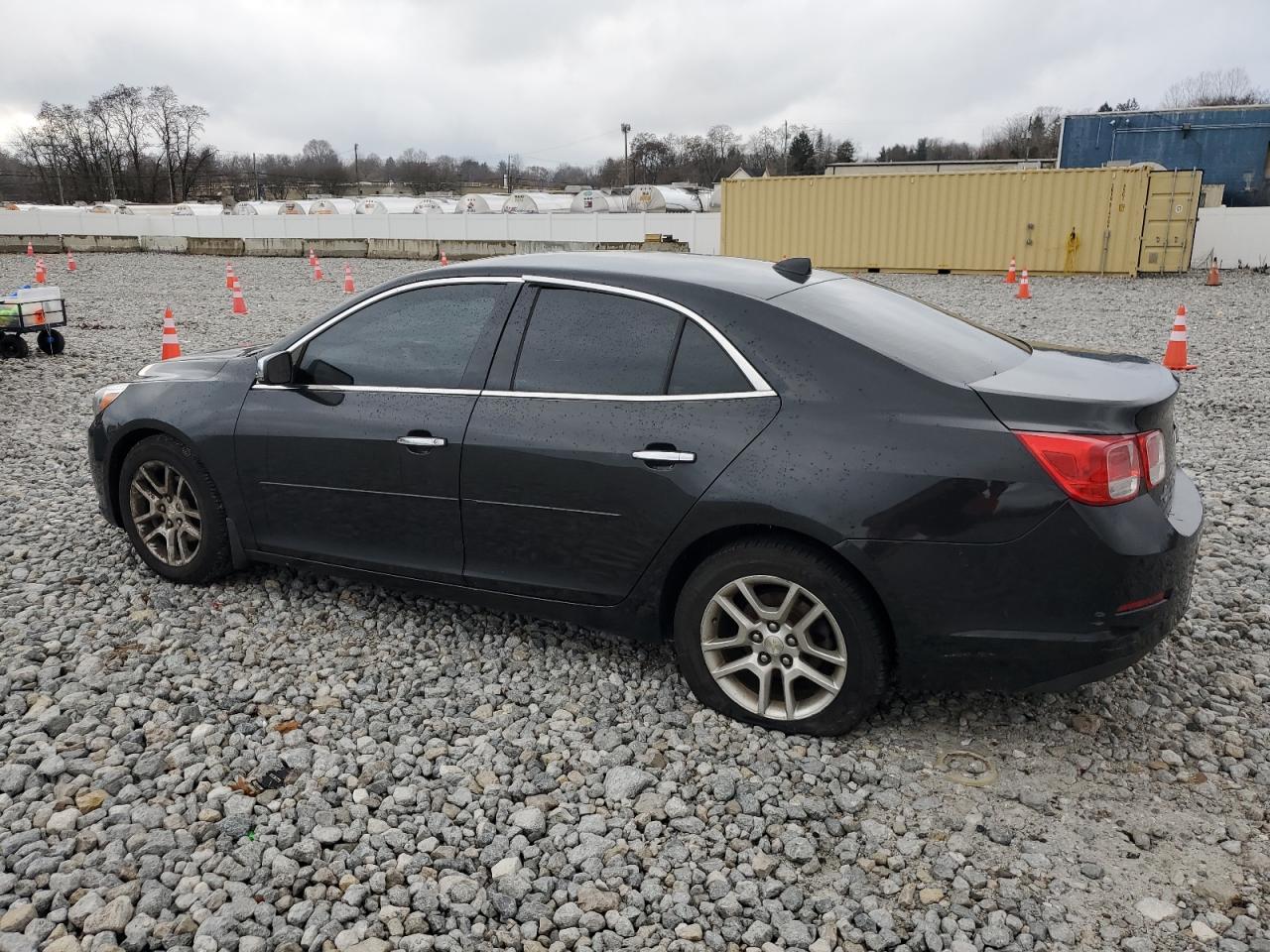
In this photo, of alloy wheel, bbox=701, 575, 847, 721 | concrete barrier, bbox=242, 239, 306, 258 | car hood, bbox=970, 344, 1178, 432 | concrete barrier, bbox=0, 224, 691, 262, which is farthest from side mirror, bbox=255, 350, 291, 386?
concrete barrier, bbox=242, 239, 306, 258

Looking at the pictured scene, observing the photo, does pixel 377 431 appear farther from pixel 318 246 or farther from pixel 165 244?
pixel 165 244

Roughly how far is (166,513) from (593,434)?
250 centimetres

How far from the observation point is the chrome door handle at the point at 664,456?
3.45 m

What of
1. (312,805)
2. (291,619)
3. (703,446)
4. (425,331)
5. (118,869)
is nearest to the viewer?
(118,869)

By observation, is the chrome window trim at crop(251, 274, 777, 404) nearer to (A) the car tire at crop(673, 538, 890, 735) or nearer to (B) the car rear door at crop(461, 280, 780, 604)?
(B) the car rear door at crop(461, 280, 780, 604)

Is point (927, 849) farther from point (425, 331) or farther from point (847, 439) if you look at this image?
point (425, 331)

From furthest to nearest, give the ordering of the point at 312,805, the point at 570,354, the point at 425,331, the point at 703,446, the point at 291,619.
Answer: the point at 291,619, the point at 425,331, the point at 570,354, the point at 703,446, the point at 312,805

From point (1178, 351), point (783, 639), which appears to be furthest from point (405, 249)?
point (783, 639)

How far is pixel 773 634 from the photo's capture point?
3449 millimetres

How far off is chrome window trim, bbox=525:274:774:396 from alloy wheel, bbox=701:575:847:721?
0.68 m

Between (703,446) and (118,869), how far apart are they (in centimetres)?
218

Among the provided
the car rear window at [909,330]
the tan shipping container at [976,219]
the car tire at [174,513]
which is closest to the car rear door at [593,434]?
the car rear window at [909,330]

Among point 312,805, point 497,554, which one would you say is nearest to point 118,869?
point 312,805

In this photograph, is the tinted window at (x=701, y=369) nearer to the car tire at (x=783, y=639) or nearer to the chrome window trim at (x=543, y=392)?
the chrome window trim at (x=543, y=392)
